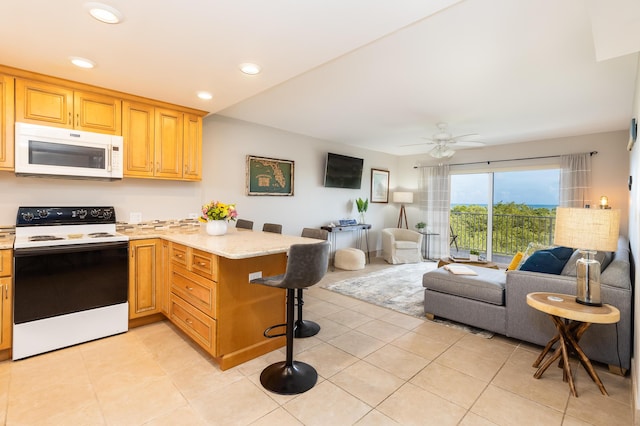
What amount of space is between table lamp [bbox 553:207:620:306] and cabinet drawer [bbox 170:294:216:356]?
102 inches

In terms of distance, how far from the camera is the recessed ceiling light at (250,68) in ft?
8.04

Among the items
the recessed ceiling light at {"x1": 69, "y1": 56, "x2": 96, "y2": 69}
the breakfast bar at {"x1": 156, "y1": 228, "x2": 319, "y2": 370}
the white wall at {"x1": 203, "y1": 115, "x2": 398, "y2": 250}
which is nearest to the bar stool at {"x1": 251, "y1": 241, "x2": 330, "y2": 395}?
the breakfast bar at {"x1": 156, "y1": 228, "x2": 319, "y2": 370}

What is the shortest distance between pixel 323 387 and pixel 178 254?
69.2 inches

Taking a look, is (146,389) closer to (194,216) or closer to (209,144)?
(194,216)

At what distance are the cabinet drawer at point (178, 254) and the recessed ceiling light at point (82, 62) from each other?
5.44ft

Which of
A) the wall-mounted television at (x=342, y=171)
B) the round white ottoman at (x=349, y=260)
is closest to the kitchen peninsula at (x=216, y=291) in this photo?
the round white ottoman at (x=349, y=260)

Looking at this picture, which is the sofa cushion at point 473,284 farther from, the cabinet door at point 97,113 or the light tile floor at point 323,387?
the cabinet door at point 97,113

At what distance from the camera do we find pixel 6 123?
2498 millimetres

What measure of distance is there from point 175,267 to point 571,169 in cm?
623

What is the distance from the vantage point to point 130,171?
10.4ft

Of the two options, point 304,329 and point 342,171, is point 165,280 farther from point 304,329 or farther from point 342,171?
point 342,171

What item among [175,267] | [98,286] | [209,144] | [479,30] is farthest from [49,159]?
[479,30]

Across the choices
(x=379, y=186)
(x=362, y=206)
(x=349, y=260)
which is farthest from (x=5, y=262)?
(x=379, y=186)

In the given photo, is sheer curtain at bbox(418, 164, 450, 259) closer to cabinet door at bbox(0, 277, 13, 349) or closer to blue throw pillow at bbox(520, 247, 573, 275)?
blue throw pillow at bbox(520, 247, 573, 275)
